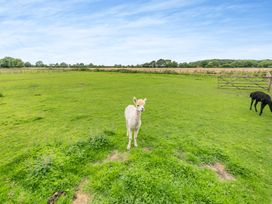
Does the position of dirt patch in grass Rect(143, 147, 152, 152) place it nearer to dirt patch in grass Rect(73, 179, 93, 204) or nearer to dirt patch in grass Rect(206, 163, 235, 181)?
dirt patch in grass Rect(206, 163, 235, 181)

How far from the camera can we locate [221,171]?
181 inches

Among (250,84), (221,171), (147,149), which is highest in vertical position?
(250,84)

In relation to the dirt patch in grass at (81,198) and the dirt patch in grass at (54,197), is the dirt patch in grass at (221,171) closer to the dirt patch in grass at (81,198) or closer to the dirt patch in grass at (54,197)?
the dirt patch in grass at (81,198)

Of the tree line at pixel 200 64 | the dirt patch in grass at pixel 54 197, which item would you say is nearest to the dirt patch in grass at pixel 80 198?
the dirt patch in grass at pixel 54 197

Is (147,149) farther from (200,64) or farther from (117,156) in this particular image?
(200,64)

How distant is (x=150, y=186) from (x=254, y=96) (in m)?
9.40

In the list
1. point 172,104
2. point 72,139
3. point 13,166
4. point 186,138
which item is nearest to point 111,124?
point 72,139

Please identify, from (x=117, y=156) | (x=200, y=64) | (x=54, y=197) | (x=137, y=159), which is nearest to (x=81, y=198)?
(x=54, y=197)

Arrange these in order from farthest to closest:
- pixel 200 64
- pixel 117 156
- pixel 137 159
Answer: pixel 200 64 < pixel 117 156 < pixel 137 159

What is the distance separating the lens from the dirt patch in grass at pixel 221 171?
436cm

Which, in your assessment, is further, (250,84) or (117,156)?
(250,84)

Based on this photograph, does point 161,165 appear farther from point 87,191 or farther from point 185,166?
point 87,191

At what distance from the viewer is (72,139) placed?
20.2 ft

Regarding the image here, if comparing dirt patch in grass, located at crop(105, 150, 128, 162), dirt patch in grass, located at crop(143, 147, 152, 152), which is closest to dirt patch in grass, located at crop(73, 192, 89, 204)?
dirt patch in grass, located at crop(105, 150, 128, 162)
